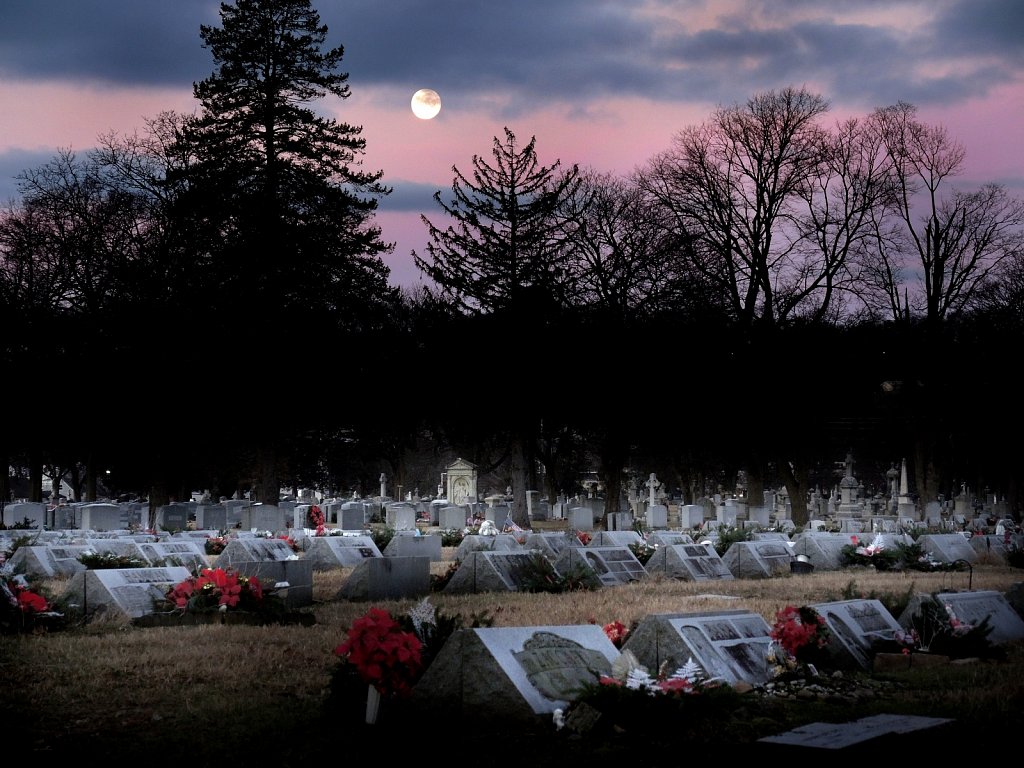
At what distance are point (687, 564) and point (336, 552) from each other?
6.11m

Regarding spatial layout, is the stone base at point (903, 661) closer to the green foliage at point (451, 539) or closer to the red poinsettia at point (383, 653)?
the red poinsettia at point (383, 653)

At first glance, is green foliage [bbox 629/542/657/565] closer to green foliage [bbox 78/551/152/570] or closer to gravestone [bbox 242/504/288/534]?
green foliage [bbox 78/551/152/570]

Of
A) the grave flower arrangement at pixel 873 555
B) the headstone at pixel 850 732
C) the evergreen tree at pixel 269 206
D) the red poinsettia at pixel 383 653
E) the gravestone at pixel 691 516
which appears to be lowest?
the gravestone at pixel 691 516

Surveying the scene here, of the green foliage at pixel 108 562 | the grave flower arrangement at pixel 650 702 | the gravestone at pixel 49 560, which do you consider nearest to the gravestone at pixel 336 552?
the green foliage at pixel 108 562

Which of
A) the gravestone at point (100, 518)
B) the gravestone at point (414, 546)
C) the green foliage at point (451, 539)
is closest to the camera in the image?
the gravestone at point (414, 546)

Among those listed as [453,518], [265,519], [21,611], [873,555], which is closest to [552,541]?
[873,555]

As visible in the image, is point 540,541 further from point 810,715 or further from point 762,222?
point 762,222

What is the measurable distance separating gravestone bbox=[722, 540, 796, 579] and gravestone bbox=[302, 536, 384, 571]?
6.20 m

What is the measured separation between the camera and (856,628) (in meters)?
11.4

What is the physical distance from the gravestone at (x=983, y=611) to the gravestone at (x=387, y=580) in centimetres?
721

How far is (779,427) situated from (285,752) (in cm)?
3861

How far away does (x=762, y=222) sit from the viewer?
131 ft

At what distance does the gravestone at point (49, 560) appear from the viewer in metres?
18.8

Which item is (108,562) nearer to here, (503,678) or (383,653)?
(383,653)
